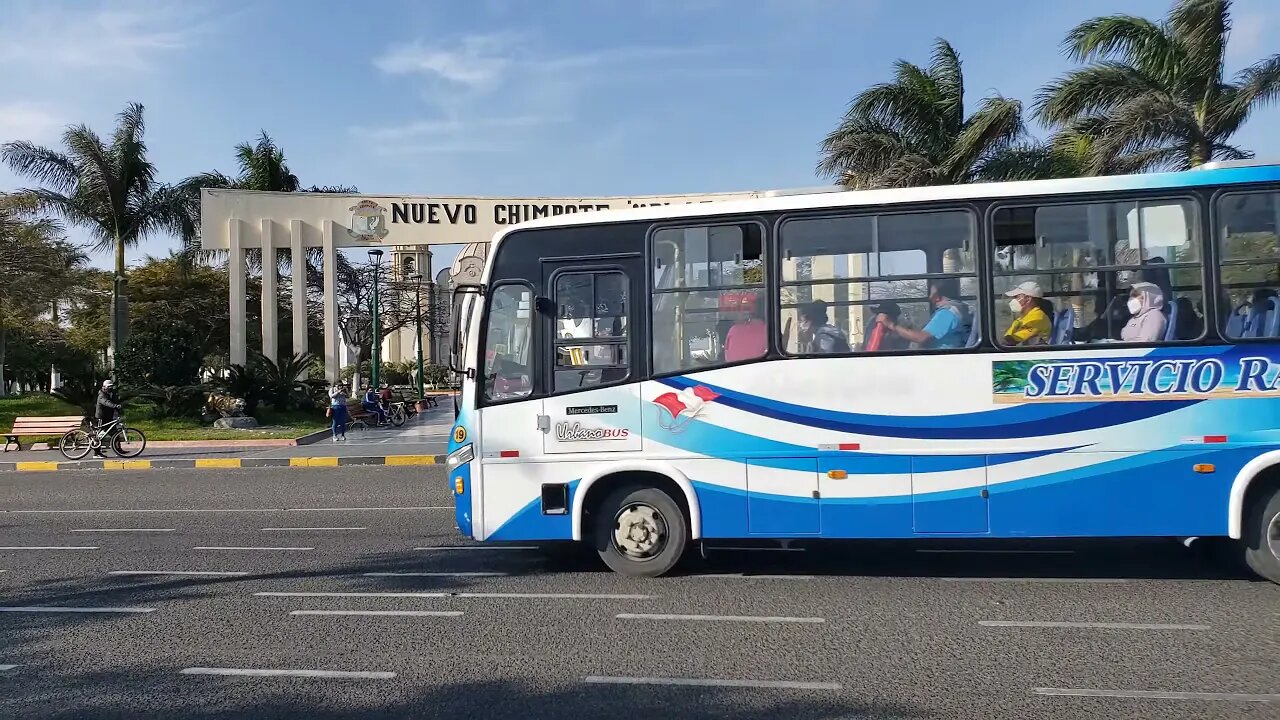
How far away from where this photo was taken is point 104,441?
19516mm

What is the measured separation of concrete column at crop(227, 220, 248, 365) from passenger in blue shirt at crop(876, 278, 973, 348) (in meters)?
24.8

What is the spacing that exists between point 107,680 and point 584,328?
3908 millimetres

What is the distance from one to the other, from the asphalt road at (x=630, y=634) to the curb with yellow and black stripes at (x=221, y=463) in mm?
8283

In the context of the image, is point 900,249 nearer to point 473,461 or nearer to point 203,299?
point 473,461

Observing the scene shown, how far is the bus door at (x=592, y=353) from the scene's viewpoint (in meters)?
7.37

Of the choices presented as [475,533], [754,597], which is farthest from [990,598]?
[475,533]

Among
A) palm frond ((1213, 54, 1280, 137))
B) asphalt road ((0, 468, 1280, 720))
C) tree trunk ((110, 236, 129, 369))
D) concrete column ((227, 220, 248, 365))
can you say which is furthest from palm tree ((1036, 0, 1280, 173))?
tree trunk ((110, 236, 129, 369))

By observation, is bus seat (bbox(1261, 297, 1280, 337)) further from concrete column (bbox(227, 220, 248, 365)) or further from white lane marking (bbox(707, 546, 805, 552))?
concrete column (bbox(227, 220, 248, 365))

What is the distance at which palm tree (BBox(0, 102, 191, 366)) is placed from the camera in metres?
30.2

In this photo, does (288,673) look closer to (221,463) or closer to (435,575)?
(435,575)

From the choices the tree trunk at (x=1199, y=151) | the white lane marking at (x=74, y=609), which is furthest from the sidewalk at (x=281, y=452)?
Result: the tree trunk at (x=1199, y=151)

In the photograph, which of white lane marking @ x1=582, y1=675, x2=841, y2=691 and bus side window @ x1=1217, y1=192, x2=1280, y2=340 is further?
bus side window @ x1=1217, y1=192, x2=1280, y2=340

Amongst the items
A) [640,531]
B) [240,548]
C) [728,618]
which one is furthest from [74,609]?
[728,618]

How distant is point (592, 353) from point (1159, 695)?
4376 mm
